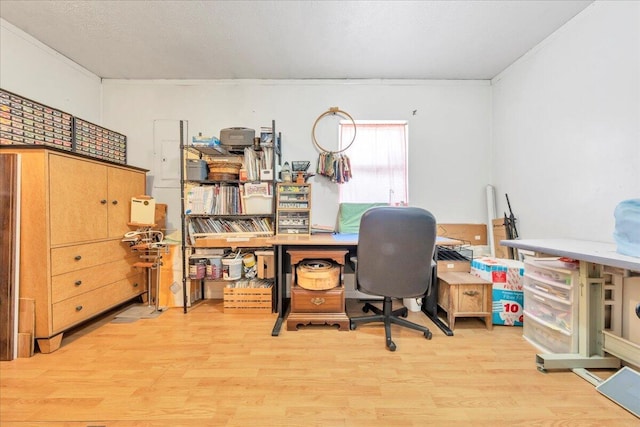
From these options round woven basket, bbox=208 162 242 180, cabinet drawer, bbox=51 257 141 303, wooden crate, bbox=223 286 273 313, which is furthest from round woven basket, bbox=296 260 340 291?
cabinet drawer, bbox=51 257 141 303

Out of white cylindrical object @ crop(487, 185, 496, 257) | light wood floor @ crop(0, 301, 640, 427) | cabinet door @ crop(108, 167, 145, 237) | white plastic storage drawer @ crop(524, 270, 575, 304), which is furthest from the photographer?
white cylindrical object @ crop(487, 185, 496, 257)

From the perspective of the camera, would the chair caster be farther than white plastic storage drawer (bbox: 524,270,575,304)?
Yes

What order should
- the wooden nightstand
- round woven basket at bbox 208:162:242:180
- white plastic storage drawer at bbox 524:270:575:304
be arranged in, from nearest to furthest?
white plastic storage drawer at bbox 524:270:575:304
the wooden nightstand
round woven basket at bbox 208:162:242:180

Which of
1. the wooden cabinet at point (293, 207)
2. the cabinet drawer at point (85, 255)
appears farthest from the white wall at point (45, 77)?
the wooden cabinet at point (293, 207)

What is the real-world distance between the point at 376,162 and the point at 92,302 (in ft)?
9.86

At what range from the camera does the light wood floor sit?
117cm

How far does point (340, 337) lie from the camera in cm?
191

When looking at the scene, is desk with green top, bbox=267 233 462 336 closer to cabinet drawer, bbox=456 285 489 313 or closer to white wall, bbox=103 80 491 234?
cabinet drawer, bbox=456 285 489 313

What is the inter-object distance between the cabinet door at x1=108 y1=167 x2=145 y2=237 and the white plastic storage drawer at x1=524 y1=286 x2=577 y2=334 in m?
3.56

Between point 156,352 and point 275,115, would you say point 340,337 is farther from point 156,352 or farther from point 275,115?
point 275,115

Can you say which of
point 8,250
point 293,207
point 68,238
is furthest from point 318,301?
point 8,250

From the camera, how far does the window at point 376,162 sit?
2834mm

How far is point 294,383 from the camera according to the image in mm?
1393

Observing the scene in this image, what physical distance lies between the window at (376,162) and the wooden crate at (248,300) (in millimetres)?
1353
